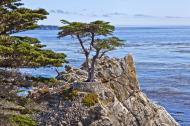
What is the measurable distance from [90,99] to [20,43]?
15.8 m

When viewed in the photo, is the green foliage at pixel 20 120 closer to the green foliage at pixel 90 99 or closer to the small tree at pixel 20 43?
the small tree at pixel 20 43

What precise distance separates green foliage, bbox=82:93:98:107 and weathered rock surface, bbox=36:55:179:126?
0.19m

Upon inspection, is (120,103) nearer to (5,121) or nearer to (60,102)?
(60,102)

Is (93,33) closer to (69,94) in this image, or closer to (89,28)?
(89,28)

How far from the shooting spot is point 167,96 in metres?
57.7

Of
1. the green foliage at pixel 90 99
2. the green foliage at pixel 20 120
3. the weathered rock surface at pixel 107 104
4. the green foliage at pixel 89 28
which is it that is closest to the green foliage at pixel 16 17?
the green foliage at pixel 20 120

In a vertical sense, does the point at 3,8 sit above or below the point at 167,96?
above

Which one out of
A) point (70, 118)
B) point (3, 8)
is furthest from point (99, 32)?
point (3, 8)

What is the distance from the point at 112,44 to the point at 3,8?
19.1 meters

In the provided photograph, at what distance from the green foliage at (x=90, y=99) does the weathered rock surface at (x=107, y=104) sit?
193mm

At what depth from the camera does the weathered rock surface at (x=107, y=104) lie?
32094 mm

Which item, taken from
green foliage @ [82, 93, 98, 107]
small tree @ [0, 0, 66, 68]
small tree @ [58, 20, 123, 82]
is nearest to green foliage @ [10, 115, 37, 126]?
small tree @ [0, 0, 66, 68]

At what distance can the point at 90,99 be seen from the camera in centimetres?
3291

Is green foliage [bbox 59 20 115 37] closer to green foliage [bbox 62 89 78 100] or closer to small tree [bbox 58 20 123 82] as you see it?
small tree [bbox 58 20 123 82]
